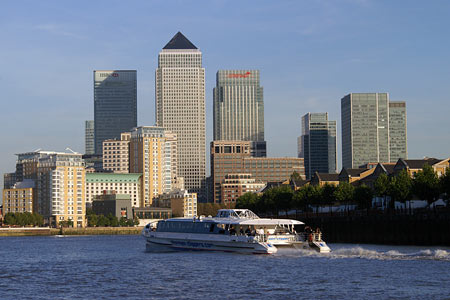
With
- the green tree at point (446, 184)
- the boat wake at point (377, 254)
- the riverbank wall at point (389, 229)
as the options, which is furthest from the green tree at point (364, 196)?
the boat wake at point (377, 254)

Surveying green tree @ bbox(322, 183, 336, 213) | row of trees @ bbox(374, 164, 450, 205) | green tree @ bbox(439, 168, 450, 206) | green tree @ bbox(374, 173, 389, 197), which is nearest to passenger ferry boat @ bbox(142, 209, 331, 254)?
green tree @ bbox(439, 168, 450, 206)

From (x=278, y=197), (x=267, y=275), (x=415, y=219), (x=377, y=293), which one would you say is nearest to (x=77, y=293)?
(x=267, y=275)

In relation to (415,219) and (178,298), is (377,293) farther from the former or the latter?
(415,219)

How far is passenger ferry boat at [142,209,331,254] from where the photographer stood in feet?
291

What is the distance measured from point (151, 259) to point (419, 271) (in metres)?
34.1

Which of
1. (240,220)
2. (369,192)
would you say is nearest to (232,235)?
(240,220)

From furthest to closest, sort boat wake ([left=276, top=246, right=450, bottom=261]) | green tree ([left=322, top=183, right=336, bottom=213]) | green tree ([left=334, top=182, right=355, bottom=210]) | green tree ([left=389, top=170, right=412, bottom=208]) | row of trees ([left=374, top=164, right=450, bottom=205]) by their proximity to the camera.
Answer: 1. green tree ([left=322, top=183, right=336, bottom=213])
2. green tree ([left=334, top=182, right=355, bottom=210])
3. green tree ([left=389, top=170, right=412, bottom=208])
4. row of trees ([left=374, top=164, right=450, bottom=205])
5. boat wake ([left=276, top=246, right=450, bottom=261])

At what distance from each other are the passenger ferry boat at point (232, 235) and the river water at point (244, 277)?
177 centimetres

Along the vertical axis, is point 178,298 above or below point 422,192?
below

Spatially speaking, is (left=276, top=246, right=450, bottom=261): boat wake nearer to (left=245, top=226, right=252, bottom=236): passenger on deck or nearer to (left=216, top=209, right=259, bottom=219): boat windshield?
(left=245, top=226, right=252, bottom=236): passenger on deck

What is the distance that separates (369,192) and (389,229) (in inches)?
1212

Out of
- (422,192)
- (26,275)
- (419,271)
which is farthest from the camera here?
(422,192)

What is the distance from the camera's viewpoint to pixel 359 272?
2621 inches

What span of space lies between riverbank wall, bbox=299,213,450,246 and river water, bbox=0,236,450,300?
25776 mm
